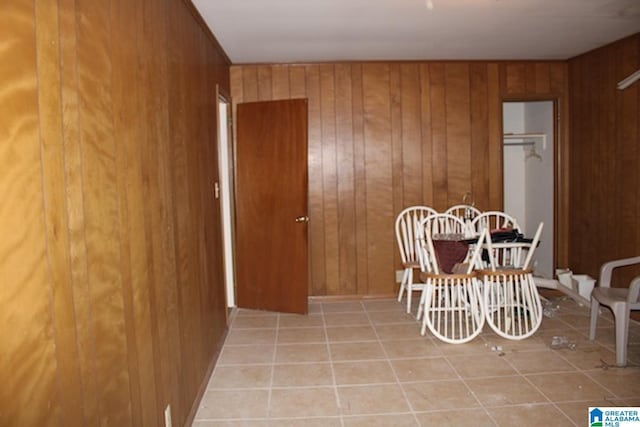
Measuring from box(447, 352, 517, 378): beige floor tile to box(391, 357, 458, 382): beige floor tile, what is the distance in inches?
2.6

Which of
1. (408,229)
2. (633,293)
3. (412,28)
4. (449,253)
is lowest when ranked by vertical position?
(633,293)

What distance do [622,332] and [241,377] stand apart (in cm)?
252

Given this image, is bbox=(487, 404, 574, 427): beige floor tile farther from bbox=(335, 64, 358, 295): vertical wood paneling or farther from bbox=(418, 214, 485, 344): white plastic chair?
bbox=(335, 64, 358, 295): vertical wood paneling

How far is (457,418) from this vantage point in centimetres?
262

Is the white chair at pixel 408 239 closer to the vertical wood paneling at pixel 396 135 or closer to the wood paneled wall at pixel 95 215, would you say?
the vertical wood paneling at pixel 396 135

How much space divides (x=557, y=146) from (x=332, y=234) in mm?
2588

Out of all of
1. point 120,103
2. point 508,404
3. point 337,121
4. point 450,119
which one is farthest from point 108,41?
point 450,119

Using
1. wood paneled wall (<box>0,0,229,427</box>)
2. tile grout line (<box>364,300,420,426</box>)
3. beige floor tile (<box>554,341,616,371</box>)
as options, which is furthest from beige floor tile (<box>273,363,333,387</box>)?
beige floor tile (<box>554,341,616,371</box>)

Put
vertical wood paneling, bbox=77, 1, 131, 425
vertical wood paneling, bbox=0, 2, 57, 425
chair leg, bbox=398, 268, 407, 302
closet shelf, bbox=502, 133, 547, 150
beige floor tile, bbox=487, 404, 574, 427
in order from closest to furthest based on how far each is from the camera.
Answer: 1. vertical wood paneling, bbox=0, 2, 57, 425
2. vertical wood paneling, bbox=77, 1, 131, 425
3. beige floor tile, bbox=487, 404, 574, 427
4. chair leg, bbox=398, 268, 407, 302
5. closet shelf, bbox=502, 133, 547, 150

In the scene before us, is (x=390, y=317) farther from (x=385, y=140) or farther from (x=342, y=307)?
(x=385, y=140)

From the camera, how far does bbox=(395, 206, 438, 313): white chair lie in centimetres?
469

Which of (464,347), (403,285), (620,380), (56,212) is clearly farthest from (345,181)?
(56,212)

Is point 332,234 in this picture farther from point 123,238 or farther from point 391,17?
point 123,238

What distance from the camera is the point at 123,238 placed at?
5.73ft
